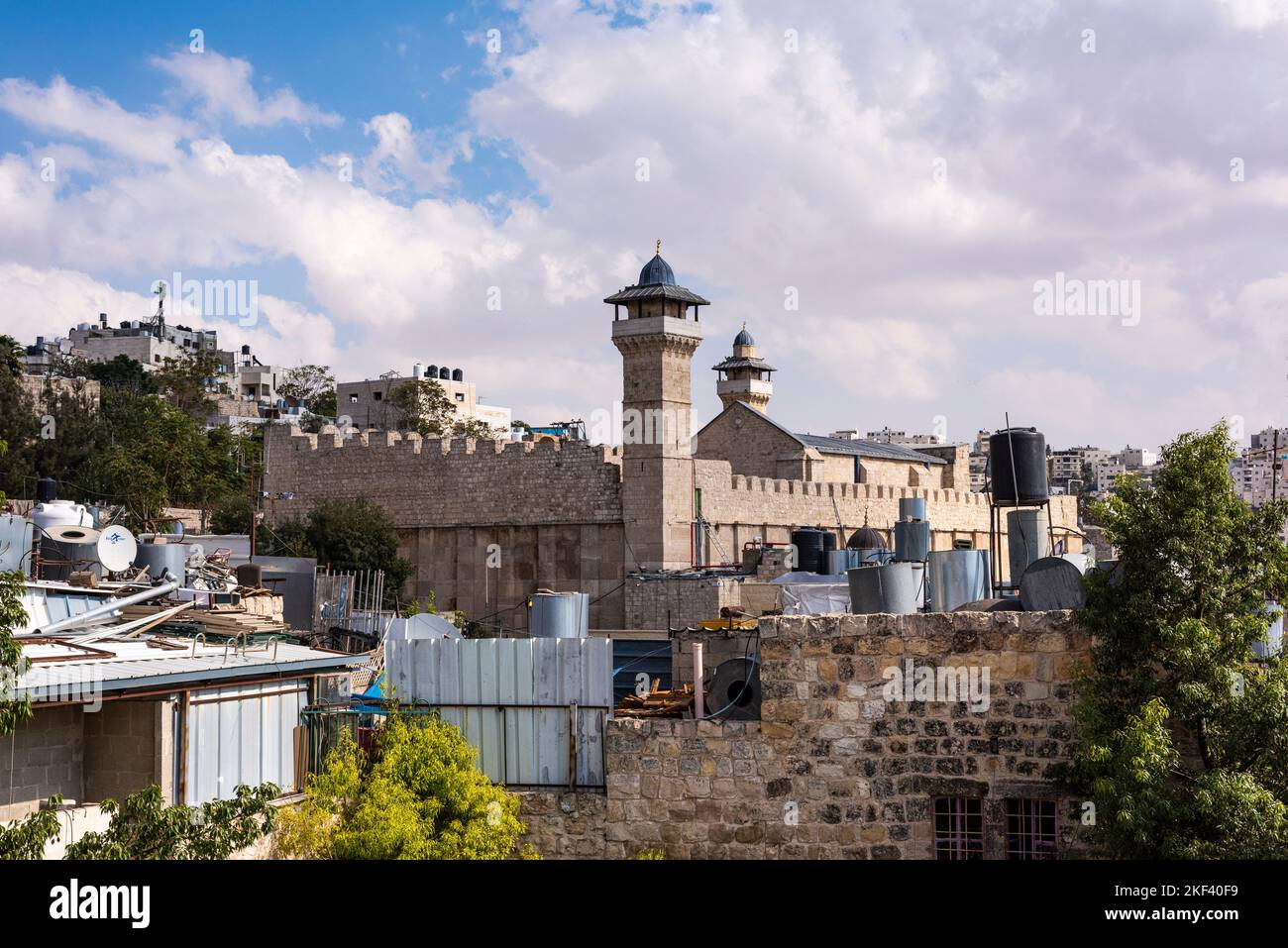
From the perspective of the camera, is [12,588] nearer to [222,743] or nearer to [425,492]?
[222,743]

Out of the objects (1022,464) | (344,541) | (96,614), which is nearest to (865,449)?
(344,541)

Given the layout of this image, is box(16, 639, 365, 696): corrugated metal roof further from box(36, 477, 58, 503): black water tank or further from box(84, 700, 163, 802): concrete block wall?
box(36, 477, 58, 503): black water tank

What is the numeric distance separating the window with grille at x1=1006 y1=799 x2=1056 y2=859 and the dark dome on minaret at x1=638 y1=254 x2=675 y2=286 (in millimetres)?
28493

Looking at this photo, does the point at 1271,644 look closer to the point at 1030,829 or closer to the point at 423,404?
the point at 1030,829

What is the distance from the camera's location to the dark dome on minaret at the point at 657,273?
3784cm

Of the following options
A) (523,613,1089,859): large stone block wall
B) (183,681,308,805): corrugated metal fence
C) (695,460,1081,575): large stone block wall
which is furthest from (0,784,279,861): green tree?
(695,460,1081,575): large stone block wall

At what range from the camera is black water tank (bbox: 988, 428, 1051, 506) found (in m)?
13.3

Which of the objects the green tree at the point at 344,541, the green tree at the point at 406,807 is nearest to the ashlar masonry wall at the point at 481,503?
the green tree at the point at 344,541

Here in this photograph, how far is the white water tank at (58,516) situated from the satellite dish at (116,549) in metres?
3.12

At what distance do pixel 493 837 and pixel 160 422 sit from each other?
39618 mm

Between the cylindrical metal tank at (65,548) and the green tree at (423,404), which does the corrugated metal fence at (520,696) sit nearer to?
the cylindrical metal tank at (65,548)

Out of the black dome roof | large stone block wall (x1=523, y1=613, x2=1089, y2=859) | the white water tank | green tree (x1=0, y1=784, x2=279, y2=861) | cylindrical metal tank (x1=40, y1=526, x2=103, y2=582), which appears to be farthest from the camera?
the black dome roof
